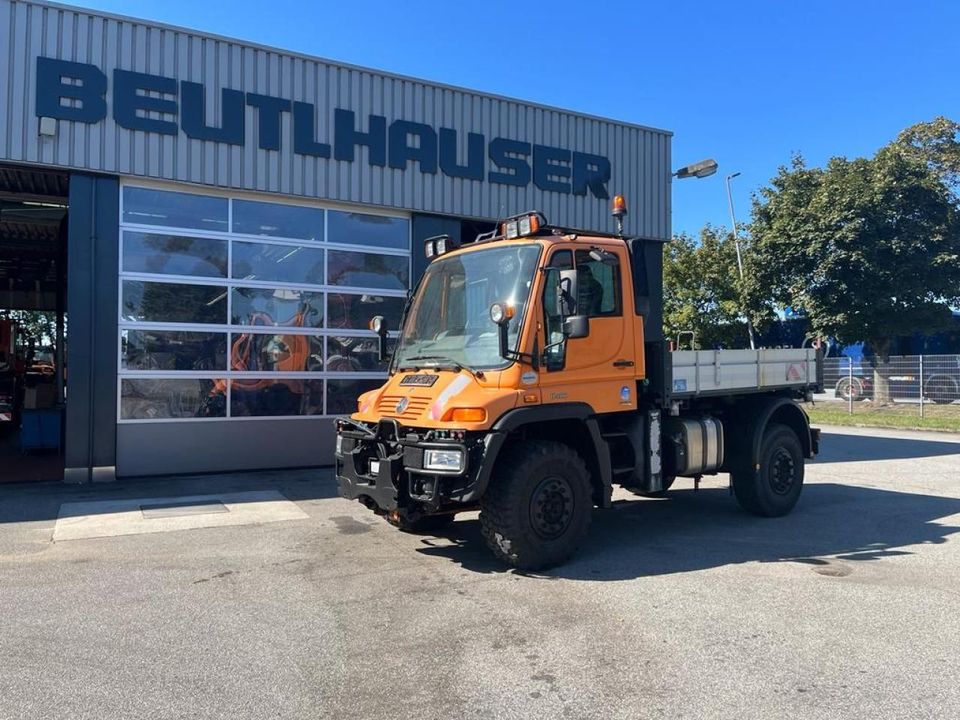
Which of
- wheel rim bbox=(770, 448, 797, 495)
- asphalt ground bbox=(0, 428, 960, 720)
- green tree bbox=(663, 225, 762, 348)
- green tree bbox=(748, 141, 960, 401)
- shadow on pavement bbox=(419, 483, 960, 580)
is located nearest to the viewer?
asphalt ground bbox=(0, 428, 960, 720)

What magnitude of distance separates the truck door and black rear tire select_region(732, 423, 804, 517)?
84.5 inches

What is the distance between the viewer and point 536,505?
5.99 metres

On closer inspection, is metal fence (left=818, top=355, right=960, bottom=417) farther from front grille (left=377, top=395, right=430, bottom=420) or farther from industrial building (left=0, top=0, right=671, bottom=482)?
front grille (left=377, top=395, right=430, bottom=420)

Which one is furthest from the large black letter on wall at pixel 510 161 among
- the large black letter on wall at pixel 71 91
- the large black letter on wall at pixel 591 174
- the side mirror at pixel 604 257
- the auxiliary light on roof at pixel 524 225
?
the side mirror at pixel 604 257

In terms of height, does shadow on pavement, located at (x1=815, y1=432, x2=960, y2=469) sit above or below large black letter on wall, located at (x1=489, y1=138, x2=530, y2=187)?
below

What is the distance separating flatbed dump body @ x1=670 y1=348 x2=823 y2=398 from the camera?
7.49 m

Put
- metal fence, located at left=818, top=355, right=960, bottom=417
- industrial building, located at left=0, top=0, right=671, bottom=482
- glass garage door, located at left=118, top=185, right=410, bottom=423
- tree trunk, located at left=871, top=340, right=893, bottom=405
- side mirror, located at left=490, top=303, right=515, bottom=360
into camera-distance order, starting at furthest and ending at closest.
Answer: tree trunk, located at left=871, top=340, right=893, bottom=405
metal fence, located at left=818, top=355, right=960, bottom=417
glass garage door, located at left=118, top=185, right=410, bottom=423
industrial building, located at left=0, top=0, right=671, bottom=482
side mirror, located at left=490, top=303, right=515, bottom=360

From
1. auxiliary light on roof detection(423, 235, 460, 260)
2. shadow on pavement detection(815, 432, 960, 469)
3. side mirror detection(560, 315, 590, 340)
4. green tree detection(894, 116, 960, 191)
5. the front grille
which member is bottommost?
shadow on pavement detection(815, 432, 960, 469)

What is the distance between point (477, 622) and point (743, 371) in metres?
4.70

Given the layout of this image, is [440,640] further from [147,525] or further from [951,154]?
[951,154]

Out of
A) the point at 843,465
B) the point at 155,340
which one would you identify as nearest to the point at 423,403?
the point at 155,340

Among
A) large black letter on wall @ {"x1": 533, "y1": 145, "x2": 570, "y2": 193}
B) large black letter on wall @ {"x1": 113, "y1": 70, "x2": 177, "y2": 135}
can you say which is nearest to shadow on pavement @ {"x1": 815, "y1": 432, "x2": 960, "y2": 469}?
large black letter on wall @ {"x1": 533, "y1": 145, "x2": 570, "y2": 193}

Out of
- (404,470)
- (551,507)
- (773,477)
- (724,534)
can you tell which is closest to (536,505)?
(551,507)

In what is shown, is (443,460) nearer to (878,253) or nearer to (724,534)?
(724,534)
